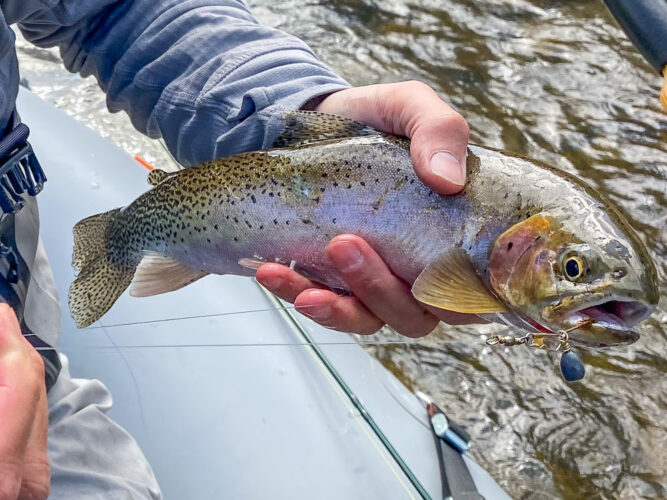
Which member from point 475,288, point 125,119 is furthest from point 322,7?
point 475,288

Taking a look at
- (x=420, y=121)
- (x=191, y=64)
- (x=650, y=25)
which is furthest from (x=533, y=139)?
(x=420, y=121)

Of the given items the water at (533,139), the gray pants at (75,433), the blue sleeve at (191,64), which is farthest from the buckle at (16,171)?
the water at (533,139)

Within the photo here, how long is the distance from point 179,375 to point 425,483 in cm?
88

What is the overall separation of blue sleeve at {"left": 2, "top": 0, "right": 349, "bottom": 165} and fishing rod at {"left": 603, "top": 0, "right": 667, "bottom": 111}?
0.83m

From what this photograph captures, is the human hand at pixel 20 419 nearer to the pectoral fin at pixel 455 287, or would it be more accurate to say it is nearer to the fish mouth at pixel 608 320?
the pectoral fin at pixel 455 287

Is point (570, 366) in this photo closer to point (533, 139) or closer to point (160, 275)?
point (160, 275)

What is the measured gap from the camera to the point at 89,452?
181 cm

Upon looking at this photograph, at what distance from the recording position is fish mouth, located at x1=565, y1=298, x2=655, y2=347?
124 cm

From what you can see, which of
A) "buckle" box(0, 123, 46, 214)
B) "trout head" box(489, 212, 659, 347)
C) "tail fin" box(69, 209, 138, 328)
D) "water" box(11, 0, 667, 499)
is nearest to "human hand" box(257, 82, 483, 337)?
"trout head" box(489, 212, 659, 347)

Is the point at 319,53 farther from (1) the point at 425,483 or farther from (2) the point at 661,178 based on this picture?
(1) the point at 425,483

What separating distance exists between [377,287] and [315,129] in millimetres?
413

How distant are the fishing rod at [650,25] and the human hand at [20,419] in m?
1.71

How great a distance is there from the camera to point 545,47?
18.8ft

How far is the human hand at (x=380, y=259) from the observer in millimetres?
1480
